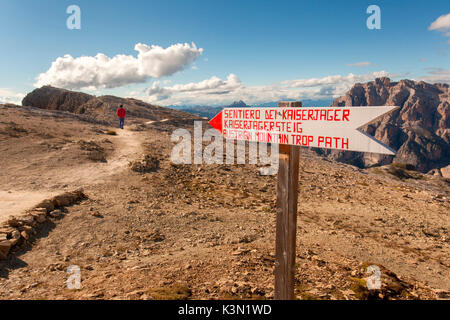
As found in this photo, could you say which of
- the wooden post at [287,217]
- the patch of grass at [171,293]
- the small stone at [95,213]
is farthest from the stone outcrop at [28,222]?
the wooden post at [287,217]

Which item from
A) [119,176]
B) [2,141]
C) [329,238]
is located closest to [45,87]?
[2,141]

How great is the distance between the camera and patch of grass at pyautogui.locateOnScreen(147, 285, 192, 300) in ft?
19.3

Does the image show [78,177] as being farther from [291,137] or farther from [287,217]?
[291,137]

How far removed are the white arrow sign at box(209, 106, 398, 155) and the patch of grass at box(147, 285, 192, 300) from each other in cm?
385

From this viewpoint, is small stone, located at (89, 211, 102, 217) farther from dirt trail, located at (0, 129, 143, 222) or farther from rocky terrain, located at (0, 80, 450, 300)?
dirt trail, located at (0, 129, 143, 222)

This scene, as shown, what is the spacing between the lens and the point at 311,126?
4320mm

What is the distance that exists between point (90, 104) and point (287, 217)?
59.0m

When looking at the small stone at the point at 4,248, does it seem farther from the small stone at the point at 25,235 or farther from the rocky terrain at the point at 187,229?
the small stone at the point at 25,235

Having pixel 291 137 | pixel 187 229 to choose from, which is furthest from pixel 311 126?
pixel 187 229

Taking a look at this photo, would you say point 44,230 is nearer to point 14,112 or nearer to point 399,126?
point 14,112

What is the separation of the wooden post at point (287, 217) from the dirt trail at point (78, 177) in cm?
1014

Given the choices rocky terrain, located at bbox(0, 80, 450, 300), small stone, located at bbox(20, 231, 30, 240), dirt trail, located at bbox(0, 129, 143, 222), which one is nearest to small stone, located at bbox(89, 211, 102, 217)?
rocky terrain, located at bbox(0, 80, 450, 300)

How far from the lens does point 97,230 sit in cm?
994
